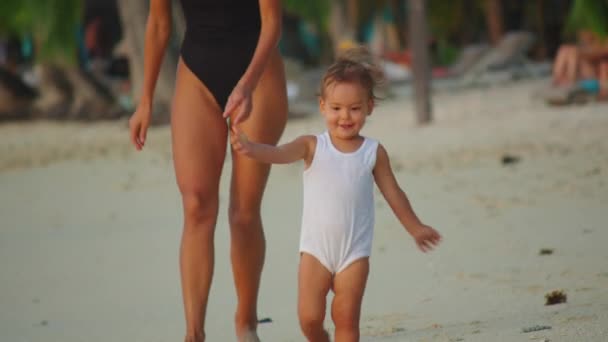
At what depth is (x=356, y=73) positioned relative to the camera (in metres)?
3.81

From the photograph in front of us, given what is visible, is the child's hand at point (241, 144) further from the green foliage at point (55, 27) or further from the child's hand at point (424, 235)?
the green foliage at point (55, 27)

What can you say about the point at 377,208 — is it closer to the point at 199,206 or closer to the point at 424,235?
the point at 199,206

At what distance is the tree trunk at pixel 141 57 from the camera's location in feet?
58.7

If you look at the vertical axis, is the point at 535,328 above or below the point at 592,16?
below

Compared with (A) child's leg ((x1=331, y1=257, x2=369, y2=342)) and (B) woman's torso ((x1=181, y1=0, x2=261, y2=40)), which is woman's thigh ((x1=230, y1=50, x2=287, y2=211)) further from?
(A) child's leg ((x1=331, y1=257, x2=369, y2=342))

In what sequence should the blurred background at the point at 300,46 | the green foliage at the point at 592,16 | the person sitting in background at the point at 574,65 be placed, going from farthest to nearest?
the blurred background at the point at 300,46, the person sitting in background at the point at 574,65, the green foliage at the point at 592,16

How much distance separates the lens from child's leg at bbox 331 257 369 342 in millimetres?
3758

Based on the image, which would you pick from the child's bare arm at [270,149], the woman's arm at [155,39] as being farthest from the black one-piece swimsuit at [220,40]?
the child's bare arm at [270,149]

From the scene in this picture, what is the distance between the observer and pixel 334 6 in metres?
26.4

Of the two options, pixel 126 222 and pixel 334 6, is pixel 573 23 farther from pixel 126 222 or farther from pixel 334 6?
pixel 334 6

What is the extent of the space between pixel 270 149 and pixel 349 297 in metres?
0.48

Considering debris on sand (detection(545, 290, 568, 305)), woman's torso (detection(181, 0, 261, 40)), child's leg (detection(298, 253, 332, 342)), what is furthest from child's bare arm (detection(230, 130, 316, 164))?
debris on sand (detection(545, 290, 568, 305))

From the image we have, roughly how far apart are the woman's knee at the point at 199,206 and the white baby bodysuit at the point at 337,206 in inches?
20.3

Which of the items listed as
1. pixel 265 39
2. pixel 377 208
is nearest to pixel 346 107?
pixel 265 39
